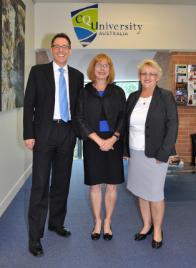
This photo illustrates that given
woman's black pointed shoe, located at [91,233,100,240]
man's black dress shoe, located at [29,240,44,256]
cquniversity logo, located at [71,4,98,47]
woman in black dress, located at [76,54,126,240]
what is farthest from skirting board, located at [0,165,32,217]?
cquniversity logo, located at [71,4,98,47]

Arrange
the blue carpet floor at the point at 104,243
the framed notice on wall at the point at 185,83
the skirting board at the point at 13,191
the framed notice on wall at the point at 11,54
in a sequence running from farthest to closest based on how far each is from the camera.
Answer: the framed notice on wall at the point at 185,83 < the skirting board at the point at 13,191 < the framed notice on wall at the point at 11,54 < the blue carpet floor at the point at 104,243

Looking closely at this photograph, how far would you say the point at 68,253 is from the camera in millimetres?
2561

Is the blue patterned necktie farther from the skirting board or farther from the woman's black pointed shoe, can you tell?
the skirting board

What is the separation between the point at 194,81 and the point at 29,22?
9.90 ft

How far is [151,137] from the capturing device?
98.5 inches

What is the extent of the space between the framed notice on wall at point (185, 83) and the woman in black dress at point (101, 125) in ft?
10.7

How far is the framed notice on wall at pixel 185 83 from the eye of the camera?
5.66 m

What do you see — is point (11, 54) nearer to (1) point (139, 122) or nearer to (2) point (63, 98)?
(2) point (63, 98)

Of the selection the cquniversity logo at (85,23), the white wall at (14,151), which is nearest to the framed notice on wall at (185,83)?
the cquniversity logo at (85,23)

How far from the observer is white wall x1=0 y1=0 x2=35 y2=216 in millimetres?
3556

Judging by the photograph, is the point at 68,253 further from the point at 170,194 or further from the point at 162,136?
the point at 170,194

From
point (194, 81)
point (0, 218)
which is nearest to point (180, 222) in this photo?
point (0, 218)

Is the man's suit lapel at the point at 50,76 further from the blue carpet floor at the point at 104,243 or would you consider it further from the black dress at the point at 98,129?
the blue carpet floor at the point at 104,243

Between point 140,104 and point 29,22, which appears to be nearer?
point 140,104
